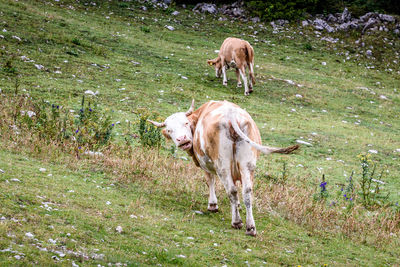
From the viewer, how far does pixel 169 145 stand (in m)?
12.4

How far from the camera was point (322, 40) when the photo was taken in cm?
2936

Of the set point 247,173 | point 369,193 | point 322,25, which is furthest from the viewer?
point 322,25

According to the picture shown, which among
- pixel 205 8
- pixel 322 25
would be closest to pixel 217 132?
pixel 322 25

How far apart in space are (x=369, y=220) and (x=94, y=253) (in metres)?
5.61

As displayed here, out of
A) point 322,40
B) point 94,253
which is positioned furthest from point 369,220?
point 322,40

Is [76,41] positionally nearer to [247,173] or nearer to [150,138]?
[150,138]

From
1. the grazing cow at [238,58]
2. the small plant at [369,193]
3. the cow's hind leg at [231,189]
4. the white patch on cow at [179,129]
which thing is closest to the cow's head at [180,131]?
the white patch on cow at [179,129]

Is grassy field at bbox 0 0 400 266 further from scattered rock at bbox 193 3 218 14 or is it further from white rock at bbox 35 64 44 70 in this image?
scattered rock at bbox 193 3 218 14

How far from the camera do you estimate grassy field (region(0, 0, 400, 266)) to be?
5.84m

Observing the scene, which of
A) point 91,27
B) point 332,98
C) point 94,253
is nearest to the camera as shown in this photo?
point 94,253

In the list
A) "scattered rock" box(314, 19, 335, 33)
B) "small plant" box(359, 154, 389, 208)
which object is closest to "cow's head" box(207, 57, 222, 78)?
"small plant" box(359, 154, 389, 208)

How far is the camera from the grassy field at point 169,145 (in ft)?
19.1

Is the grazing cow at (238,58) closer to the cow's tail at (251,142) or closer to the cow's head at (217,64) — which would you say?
the cow's head at (217,64)

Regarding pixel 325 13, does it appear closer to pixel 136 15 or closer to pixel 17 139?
pixel 136 15
